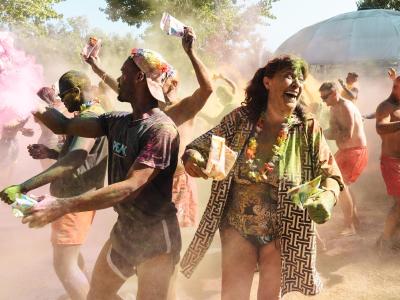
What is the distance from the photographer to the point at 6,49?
2590 millimetres

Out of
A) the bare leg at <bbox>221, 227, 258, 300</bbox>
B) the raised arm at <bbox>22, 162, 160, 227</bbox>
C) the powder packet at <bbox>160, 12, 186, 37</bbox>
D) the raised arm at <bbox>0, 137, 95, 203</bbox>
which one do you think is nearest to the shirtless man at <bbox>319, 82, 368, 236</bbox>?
the bare leg at <bbox>221, 227, 258, 300</bbox>

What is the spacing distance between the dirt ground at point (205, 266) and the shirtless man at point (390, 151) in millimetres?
338

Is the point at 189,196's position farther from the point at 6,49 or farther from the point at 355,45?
the point at 355,45

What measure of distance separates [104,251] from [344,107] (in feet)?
14.4

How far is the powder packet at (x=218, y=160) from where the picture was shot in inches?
94.2

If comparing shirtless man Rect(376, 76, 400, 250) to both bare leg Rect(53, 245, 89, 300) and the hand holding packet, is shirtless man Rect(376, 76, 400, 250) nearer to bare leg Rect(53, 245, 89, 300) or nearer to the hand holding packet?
the hand holding packet

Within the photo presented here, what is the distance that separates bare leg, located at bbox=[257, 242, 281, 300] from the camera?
9.12 ft

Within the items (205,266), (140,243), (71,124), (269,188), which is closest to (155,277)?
(140,243)

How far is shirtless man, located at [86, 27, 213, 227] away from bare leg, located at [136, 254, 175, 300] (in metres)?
1.10

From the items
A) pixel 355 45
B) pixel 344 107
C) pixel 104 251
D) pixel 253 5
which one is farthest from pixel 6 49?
pixel 253 5

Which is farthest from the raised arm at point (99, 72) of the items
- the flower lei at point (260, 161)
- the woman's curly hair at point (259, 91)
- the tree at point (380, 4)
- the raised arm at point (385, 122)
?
the tree at point (380, 4)

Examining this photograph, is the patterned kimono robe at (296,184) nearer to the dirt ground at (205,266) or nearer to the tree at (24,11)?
the dirt ground at (205,266)

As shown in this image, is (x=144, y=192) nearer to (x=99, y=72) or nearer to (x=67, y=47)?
(x=99, y=72)

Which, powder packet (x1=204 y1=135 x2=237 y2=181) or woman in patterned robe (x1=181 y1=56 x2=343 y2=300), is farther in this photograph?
woman in patterned robe (x1=181 y1=56 x2=343 y2=300)
